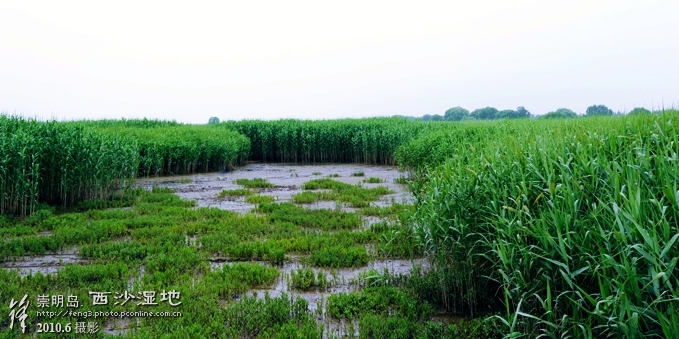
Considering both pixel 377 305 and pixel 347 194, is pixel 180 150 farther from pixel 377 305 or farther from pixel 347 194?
pixel 377 305

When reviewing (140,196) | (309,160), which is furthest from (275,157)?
(140,196)

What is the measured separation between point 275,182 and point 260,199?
4547 millimetres

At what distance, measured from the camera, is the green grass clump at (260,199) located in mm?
13195

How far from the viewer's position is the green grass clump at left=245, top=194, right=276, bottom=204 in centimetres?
1320

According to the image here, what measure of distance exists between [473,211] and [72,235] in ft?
23.0

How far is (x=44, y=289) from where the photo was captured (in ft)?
20.8

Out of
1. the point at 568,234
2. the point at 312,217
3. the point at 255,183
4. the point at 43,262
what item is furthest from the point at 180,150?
the point at 568,234

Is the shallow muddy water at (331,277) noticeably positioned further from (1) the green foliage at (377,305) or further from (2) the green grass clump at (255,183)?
(2) the green grass clump at (255,183)

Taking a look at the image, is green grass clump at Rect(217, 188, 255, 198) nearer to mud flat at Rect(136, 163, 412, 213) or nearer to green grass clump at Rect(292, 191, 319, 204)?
mud flat at Rect(136, 163, 412, 213)

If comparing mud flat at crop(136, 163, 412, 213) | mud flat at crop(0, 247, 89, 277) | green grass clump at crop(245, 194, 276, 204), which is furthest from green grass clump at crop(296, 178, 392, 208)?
mud flat at crop(0, 247, 89, 277)

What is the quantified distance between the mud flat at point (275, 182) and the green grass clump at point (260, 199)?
0.59 ft

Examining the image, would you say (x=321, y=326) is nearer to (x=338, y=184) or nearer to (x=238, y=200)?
(x=238, y=200)

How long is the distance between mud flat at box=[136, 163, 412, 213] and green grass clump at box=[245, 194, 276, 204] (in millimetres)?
178

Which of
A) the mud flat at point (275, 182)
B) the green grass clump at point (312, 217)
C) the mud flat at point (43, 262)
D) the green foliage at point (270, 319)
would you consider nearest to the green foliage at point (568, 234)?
the green foliage at point (270, 319)
